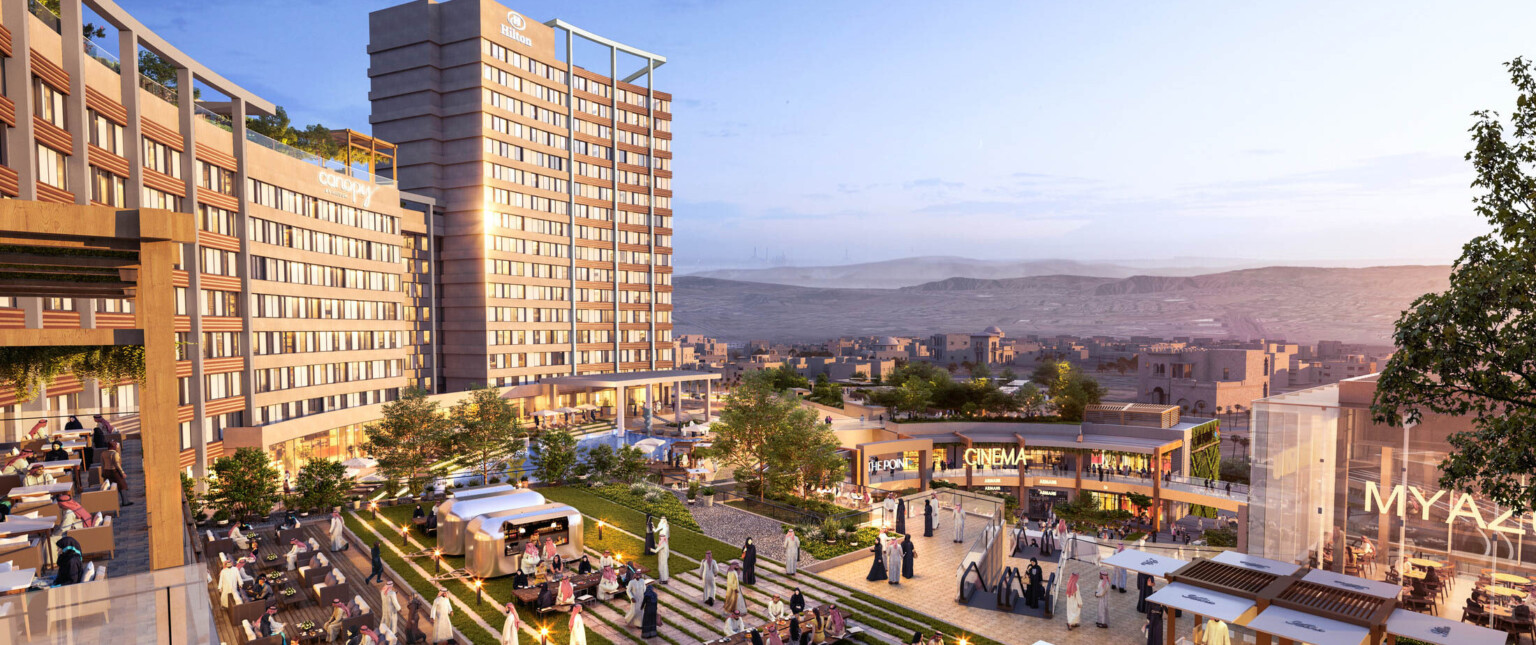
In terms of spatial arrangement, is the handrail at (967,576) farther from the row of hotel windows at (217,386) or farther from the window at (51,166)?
Result: the row of hotel windows at (217,386)

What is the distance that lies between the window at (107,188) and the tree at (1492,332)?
37.3 meters

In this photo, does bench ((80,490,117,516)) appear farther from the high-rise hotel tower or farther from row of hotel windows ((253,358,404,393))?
the high-rise hotel tower

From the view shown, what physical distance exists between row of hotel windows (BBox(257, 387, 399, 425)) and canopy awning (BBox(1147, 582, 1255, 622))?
41434mm

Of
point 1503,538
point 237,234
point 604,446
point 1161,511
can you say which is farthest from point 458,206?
point 1503,538

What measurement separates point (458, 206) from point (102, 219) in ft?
207

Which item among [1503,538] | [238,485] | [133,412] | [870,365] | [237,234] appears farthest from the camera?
[870,365]

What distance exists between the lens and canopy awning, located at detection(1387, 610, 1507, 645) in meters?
14.8

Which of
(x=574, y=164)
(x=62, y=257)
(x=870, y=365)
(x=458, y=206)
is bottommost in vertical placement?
(x=870, y=365)

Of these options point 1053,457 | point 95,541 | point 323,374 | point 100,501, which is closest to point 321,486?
point 100,501

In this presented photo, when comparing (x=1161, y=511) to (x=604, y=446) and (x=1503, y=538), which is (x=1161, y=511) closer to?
(x=1503, y=538)

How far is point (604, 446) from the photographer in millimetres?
39531

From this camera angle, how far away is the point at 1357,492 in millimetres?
20656

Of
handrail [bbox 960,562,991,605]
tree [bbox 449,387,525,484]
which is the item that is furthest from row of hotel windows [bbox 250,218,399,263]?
handrail [bbox 960,562,991,605]

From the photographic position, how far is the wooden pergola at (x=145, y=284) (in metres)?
6.48
